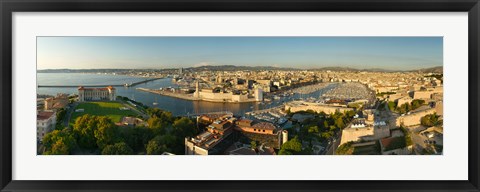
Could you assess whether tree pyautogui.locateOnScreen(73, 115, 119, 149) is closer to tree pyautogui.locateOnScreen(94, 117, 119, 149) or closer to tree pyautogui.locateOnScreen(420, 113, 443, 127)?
tree pyautogui.locateOnScreen(94, 117, 119, 149)

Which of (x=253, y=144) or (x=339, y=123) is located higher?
(x=339, y=123)

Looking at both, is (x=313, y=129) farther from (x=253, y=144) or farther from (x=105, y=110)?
(x=105, y=110)

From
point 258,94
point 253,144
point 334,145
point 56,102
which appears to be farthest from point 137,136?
point 334,145
